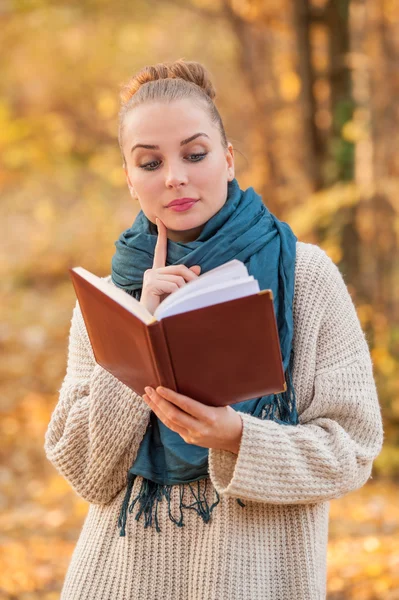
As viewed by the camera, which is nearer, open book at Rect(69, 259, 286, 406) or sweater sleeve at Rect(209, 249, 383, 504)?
open book at Rect(69, 259, 286, 406)

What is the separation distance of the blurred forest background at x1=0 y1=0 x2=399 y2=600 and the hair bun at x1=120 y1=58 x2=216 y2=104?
2.51 metres

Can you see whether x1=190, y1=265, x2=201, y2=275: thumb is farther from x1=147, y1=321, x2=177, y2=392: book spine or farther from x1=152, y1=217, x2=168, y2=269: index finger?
x1=147, y1=321, x2=177, y2=392: book spine

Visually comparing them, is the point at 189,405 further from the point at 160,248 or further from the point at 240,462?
the point at 160,248

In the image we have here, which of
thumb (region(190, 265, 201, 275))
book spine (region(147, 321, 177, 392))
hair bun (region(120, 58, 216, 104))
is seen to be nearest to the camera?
book spine (region(147, 321, 177, 392))

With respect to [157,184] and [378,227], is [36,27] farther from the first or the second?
[157,184]

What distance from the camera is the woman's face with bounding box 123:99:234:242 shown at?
5.49ft

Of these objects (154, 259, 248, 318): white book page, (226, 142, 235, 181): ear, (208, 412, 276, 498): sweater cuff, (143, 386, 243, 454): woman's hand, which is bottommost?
(208, 412, 276, 498): sweater cuff

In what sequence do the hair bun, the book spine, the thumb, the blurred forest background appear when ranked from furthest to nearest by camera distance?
the blurred forest background → the hair bun → the thumb → the book spine

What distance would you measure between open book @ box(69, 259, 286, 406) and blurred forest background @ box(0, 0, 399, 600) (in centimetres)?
249

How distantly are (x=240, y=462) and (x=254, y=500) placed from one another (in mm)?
107

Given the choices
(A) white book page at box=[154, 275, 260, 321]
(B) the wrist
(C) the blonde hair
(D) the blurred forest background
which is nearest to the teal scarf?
(B) the wrist

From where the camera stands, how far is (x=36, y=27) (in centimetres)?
672

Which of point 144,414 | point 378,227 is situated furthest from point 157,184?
point 378,227

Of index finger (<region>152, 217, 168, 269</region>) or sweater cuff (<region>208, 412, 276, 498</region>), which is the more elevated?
index finger (<region>152, 217, 168, 269</region>)
